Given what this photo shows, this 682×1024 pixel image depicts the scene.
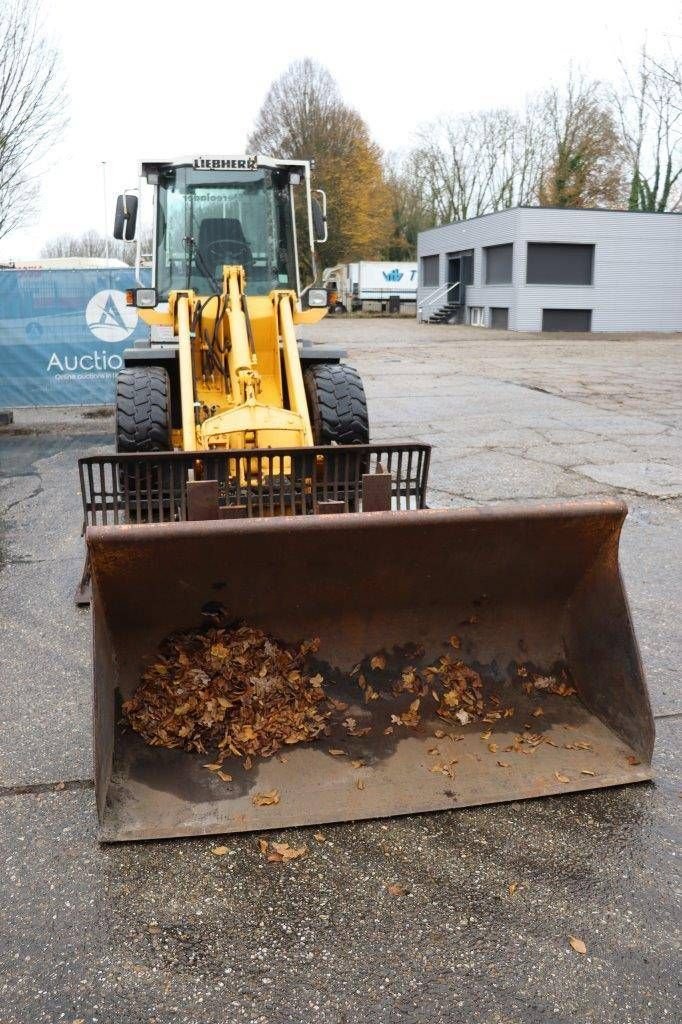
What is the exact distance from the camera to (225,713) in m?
3.38

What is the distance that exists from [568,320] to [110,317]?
88.7 ft

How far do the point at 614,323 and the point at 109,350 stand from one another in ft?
91.6

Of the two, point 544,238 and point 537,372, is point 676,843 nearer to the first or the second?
point 537,372

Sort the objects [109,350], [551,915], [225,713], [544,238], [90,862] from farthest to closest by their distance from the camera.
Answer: [544,238] < [109,350] < [225,713] < [90,862] < [551,915]

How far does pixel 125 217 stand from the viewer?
7.21m

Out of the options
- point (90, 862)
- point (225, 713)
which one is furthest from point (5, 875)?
point (225, 713)

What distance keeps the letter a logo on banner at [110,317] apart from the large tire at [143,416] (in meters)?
6.88

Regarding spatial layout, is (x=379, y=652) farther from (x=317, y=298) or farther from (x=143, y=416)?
(x=317, y=298)

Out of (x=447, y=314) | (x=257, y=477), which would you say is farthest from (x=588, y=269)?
(x=257, y=477)

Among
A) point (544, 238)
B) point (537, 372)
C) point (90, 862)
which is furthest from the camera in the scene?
point (544, 238)

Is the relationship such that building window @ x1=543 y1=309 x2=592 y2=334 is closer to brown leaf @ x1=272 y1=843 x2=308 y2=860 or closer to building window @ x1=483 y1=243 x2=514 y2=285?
building window @ x1=483 y1=243 x2=514 y2=285

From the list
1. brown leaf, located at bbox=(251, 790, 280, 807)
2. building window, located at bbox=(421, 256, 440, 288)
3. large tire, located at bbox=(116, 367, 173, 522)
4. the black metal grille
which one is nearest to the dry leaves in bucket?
brown leaf, located at bbox=(251, 790, 280, 807)

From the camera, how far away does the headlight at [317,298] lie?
6719 mm

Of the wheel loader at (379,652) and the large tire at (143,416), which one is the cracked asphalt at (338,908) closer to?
the wheel loader at (379,652)
